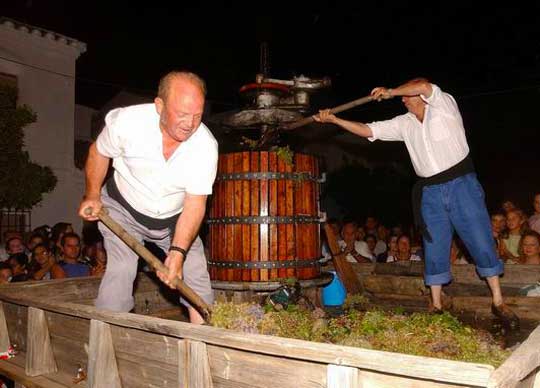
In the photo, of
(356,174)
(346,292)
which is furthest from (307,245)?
(356,174)

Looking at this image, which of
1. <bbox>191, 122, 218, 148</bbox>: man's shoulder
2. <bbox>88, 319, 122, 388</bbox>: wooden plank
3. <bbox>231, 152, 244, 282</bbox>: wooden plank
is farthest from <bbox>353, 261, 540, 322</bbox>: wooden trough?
<bbox>88, 319, 122, 388</bbox>: wooden plank

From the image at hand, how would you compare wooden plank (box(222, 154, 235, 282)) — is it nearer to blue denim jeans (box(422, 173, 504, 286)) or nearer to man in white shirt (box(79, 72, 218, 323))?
man in white shirt (box(79, 72, 218, 323))

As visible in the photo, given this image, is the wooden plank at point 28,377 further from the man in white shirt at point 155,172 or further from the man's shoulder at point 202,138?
the man's shoulder at point 202,138

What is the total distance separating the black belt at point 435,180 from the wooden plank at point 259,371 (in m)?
2.81

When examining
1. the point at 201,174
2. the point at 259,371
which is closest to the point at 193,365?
A: the point at 259,371

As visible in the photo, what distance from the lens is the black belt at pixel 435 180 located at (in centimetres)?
412

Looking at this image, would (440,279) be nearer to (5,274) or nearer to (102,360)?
(102,360)

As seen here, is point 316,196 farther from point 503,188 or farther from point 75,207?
point 503,188

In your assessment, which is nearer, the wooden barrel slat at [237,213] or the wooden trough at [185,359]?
the wooden trough at [185,359]

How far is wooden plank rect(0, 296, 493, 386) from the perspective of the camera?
1.48 metres

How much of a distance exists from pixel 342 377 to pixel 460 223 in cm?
286

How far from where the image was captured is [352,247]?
848 centimetres

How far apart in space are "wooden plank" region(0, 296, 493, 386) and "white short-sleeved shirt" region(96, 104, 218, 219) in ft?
3.17

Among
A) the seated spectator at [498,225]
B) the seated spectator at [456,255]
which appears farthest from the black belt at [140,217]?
the seated spectator at [498,225]
